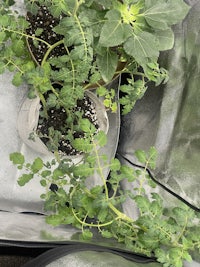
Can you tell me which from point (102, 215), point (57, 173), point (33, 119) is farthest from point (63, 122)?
point (102, 215)

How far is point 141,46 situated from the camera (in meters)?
0.93

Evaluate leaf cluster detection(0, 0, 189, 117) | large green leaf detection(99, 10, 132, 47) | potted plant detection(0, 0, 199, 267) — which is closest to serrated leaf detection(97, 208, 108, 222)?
potted plant detection(0, 0, 199, 267)

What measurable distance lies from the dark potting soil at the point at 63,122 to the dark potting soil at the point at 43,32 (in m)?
0.16

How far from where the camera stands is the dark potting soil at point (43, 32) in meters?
1.14

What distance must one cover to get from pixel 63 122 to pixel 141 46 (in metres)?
0.38

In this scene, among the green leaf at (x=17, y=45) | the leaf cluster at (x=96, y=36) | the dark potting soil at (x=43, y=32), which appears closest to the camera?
the leaf cluster at (x=96, y=36)

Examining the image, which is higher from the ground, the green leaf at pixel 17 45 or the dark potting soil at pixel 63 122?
the green leaf at pixel 17 45

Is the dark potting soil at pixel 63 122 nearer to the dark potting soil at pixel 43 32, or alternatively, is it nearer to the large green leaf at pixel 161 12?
the dark potting soil at pixel 43 32

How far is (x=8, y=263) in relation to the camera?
1291 millimetres

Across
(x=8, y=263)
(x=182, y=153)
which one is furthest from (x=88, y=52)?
(x=8, y=263)

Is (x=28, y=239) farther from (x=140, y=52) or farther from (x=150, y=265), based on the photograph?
(x=140, y=52)

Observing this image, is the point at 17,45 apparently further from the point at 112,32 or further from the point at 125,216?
the point at 125,216

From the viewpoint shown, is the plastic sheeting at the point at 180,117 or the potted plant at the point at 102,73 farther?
the plastic sheeting at the point at 180,117

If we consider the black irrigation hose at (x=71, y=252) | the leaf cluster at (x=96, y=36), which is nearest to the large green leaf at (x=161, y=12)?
the leaf cluster at (x=96, y=36)
